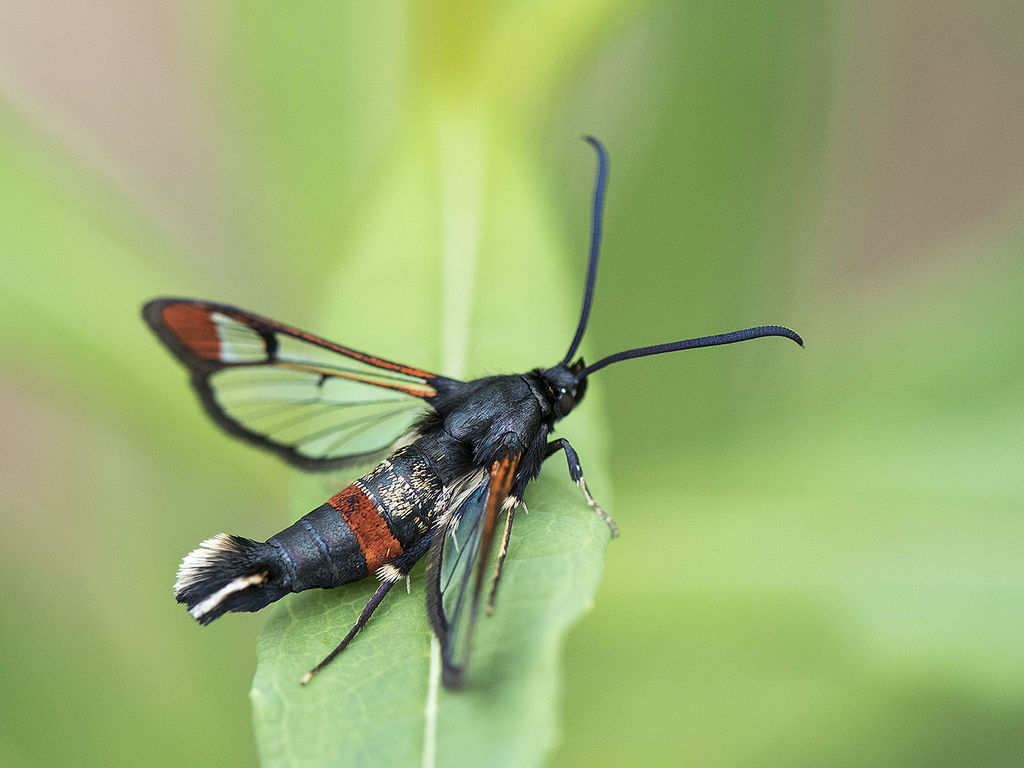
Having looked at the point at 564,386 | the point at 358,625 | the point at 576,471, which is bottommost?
the point at 358,625

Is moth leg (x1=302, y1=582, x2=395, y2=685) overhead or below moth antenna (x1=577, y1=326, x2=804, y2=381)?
below

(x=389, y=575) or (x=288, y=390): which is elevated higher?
(x=288, y=390)

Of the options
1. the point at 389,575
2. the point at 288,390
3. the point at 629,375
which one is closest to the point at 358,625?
the point at 389,575

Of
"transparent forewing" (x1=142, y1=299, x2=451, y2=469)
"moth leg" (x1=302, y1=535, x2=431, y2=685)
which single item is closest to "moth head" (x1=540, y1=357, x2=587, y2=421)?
"transparent forewing" (x1=142, y1=299, x2=451, y2=469)

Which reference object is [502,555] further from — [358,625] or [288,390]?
[288,390]

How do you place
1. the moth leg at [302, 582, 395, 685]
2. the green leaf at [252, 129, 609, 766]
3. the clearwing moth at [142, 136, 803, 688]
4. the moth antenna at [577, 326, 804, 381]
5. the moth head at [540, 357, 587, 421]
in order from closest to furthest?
the green leaf at [252, 129, 609, 766]
the moth leg at [302, 582, 395, 685]
the clearwing moth at [142, 136, 803, 688]
the moth antenna at [577, 326, 804, 381]
the moth head at [540, 357, 587, 421]

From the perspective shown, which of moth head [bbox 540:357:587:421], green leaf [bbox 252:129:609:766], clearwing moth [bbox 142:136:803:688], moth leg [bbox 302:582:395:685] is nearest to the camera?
green leaf [bbox 252:129:609:766]

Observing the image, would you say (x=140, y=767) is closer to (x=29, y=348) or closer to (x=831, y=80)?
(x=29, y=348)

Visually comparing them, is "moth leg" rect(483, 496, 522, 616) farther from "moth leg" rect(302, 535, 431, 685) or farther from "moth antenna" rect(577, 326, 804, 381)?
"moth antenna" rect(577, 326, 804, 381)
